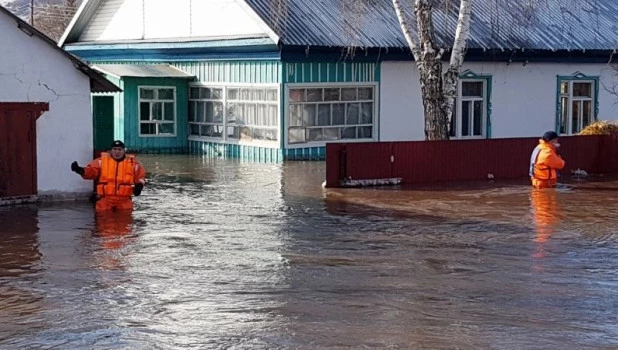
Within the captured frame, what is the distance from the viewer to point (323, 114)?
90.3 ft

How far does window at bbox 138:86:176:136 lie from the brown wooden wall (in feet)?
40.6

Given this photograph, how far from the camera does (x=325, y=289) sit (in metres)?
10.4

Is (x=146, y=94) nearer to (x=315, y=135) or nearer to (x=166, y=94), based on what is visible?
(x=166, y=94)

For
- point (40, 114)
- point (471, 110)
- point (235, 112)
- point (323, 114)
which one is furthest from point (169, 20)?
point (40, 114)

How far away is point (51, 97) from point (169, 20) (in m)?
13.1

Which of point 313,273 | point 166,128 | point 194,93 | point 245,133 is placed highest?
point 194,93

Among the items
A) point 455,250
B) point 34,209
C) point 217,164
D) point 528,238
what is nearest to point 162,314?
point 455,250

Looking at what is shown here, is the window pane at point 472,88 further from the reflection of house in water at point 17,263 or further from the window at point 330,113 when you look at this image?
the reflection of house in water at point 17,263

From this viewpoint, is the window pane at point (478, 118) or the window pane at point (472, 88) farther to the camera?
the window pane at point (478, 118)

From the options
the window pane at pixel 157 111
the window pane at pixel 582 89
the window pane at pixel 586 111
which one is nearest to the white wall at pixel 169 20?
the window pane at pixel 157 111

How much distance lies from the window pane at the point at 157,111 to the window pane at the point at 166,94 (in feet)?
0.72

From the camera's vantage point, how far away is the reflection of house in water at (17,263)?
30.1ft

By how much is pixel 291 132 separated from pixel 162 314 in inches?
704

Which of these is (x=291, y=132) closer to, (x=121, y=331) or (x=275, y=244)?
(x=275, y=244)
